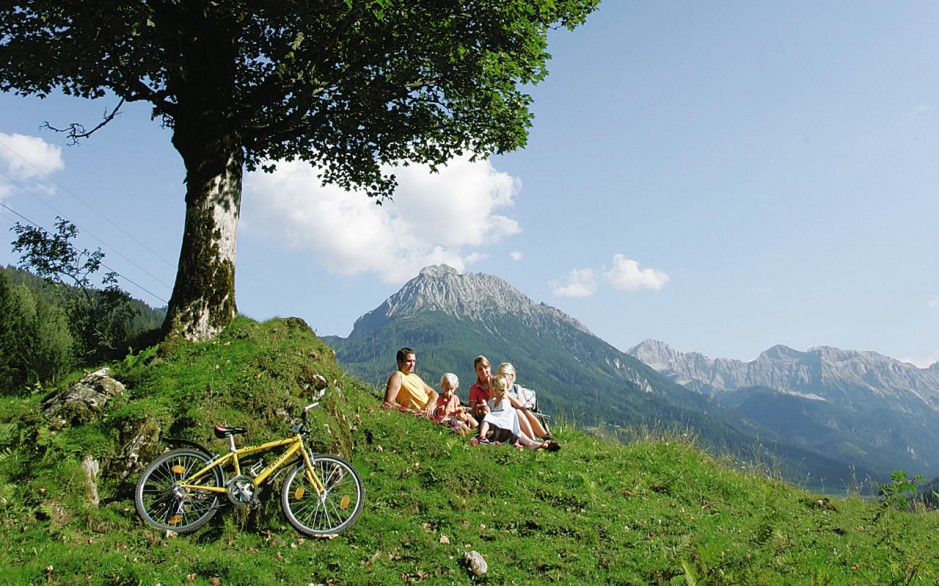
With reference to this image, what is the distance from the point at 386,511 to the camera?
31.9 ft

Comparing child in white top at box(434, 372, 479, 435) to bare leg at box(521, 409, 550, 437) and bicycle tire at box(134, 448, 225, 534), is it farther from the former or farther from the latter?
bicycle tire at box(134, 448, 225, 534)

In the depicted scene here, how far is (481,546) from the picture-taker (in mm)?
8844

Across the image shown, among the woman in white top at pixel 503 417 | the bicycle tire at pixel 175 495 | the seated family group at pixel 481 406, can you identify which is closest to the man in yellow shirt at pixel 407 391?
the seated family group at pixel 481 406

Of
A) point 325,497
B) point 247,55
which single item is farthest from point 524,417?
point 247,55

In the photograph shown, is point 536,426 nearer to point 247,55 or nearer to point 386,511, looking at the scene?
point 386,511

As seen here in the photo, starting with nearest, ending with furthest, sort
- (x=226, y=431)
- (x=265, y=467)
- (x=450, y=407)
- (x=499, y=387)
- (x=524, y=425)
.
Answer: (x=226, y=431) < (x=265, y=467) < (x=499, y=387) < (x=450, y=407) < (x=524, y=425)

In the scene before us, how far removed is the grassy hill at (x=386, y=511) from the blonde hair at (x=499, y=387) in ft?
4.59

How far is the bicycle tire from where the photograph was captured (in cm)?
788

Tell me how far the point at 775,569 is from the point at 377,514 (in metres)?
6.41

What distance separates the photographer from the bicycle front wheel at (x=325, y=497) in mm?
8648

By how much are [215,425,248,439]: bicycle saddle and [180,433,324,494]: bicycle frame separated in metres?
0.08

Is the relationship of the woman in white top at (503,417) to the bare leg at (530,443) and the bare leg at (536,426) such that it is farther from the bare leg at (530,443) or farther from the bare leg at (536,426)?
the bare leg at (536,426)

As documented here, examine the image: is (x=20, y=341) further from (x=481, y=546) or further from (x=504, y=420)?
(x=481, y=546)

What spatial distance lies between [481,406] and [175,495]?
8392 millimetres
